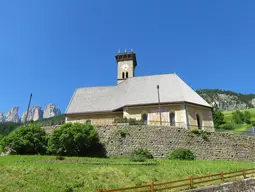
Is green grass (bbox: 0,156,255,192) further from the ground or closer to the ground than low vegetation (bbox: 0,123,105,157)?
closer to the ground

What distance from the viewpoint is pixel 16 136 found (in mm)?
22234

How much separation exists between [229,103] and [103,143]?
168 metres

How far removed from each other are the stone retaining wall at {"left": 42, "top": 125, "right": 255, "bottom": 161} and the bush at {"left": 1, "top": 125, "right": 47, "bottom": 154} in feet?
21.9

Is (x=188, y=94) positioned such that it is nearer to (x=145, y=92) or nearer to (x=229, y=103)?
(x=145, y=92)

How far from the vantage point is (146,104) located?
2902 centimetres

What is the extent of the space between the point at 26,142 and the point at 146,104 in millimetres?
16009

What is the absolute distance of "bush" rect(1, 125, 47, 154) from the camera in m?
22.0

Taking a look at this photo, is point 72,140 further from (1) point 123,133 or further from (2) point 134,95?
(2) point 134,95

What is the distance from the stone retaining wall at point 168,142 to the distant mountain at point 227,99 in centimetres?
14027

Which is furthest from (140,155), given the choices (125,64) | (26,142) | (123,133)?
(125,64)

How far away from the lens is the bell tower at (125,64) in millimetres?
43831

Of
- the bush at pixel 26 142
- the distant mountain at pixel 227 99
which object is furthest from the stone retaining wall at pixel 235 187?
the distant mountain at pixel 227 99

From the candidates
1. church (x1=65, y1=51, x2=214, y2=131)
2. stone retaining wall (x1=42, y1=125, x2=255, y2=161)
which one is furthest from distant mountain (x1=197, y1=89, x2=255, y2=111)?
stone retaining wall (x1=42, y1=125, x2=255, y2=161)

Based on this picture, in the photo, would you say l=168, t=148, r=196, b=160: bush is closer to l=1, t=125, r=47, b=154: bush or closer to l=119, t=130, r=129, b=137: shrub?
l=119, t=130, r=129, b=137: shrub
